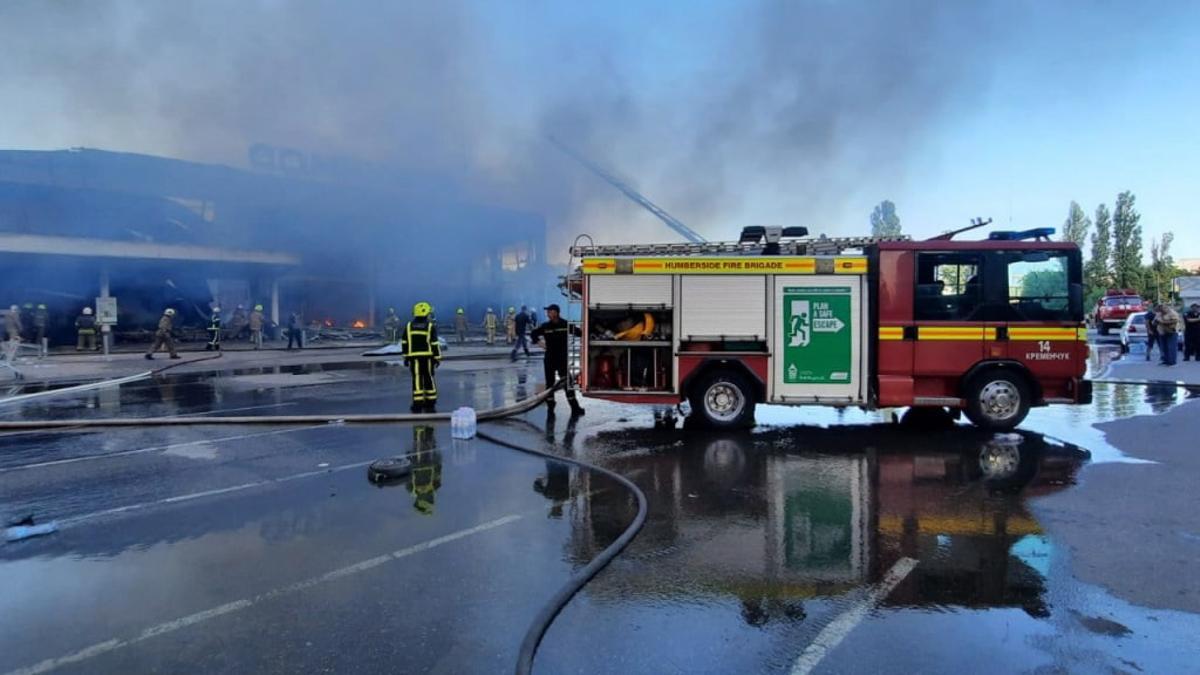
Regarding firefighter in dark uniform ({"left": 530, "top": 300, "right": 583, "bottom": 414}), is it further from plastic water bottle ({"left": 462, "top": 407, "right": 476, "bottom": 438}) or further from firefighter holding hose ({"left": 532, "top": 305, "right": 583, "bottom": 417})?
plastic water bottle ({"left": 462, "top": 407, "right": 476, "bottom": 438})

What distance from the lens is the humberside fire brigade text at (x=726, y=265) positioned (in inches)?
310

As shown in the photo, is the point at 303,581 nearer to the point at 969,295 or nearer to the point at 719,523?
the point at 719,523

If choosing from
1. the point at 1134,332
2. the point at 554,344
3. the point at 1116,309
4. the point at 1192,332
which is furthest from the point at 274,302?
the point at 1116,309

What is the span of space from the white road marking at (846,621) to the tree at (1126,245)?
175 feet

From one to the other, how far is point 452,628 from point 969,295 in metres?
6.87

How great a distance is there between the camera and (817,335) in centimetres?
782

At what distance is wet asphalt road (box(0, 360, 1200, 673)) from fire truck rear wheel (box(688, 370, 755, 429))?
67 centimetres

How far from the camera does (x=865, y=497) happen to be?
5.21 m

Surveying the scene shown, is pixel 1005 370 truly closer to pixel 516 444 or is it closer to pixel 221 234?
pixel 516 444

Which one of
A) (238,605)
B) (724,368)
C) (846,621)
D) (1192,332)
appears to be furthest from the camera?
(1192,332)

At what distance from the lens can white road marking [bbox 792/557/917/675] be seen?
278 centimetres

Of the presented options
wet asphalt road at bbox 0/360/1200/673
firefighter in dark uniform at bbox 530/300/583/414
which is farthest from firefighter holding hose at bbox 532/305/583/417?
wet asphalt road at bbox 0/360/1200/673

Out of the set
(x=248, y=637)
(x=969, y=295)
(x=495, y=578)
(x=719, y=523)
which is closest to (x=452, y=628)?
(x=495, y=578)

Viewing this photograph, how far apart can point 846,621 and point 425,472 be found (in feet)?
12.6
